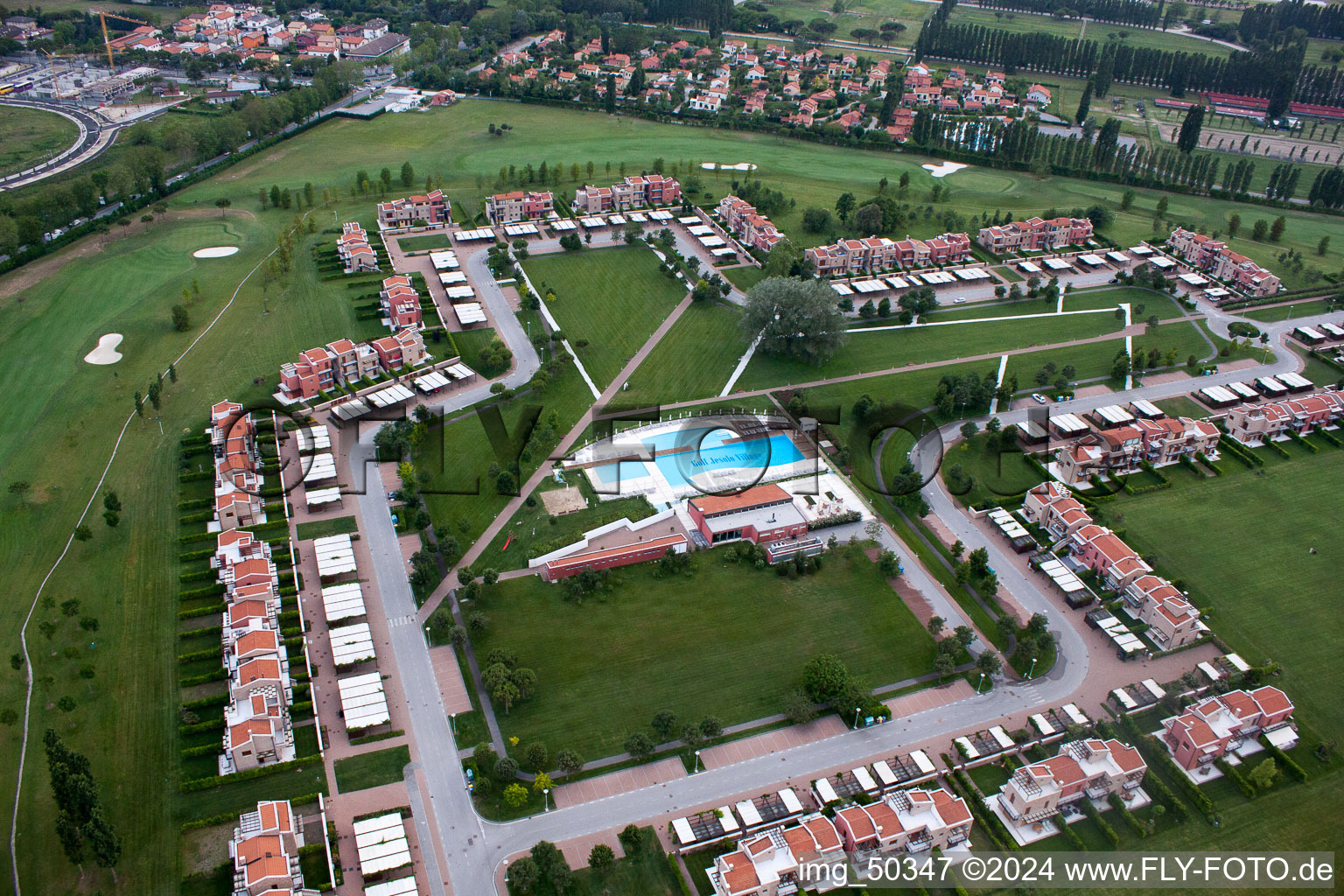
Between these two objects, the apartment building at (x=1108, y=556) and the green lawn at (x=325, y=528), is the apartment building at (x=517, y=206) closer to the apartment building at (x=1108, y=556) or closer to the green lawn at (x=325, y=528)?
the green lawn at (x=325, y=528)

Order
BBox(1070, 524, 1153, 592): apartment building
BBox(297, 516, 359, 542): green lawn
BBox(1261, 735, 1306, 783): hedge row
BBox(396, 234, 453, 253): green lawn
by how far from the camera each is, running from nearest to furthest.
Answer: BBox(1261, 735, 1306, 783): hedge row, BBox(1070, 524, 1153, 592): apartment building, BBox(297, 516, 359, 542): green lawn, BBox(396, 234, 453, 253): green lawn

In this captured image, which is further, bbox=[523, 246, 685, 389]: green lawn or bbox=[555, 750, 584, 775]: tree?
bbox=[523, 246, 685, 389]: green lawn

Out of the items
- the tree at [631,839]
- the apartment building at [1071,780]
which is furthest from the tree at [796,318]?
the tree at [631,839]

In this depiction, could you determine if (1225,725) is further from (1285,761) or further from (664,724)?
(664,724)

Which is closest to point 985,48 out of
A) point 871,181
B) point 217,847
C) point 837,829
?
point 871,181

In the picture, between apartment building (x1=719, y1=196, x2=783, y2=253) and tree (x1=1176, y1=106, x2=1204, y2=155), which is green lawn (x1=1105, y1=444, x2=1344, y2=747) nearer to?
apartment building (x1=719, y1=196, x2=783, y2=253)

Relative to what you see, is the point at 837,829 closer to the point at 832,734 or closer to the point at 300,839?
the point at 832,734

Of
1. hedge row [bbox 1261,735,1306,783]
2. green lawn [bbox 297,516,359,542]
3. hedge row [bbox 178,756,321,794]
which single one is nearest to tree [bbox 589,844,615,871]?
hedge row [bbox 178,756,321,794]
